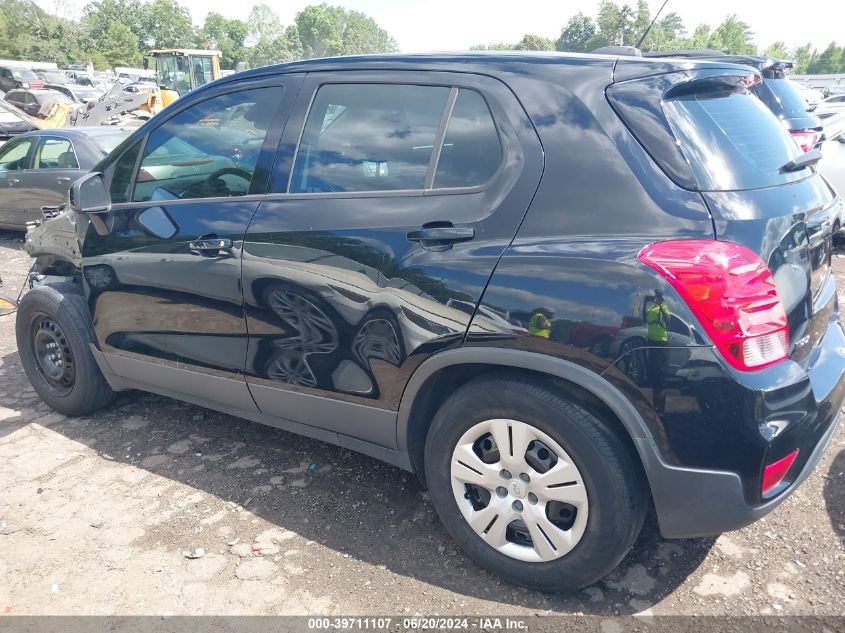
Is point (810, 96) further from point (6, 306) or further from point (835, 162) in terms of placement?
point (6, 306)

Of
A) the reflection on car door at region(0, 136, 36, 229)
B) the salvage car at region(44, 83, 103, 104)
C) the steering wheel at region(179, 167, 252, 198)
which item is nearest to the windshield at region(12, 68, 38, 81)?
the salvage car at region(44, 83, 103, 104)

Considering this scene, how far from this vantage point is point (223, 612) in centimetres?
252

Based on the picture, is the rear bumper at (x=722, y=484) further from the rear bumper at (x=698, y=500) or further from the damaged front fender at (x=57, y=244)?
the damaged front fender at (x=57, y=244)

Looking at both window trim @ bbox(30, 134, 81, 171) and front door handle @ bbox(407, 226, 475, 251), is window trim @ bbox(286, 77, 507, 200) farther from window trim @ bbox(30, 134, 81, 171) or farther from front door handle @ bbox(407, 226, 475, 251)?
window trim @ bbox(30, 134, 81, 171)

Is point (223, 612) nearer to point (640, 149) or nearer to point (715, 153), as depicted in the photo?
point (640, 149)

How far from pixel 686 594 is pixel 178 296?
2604 mm

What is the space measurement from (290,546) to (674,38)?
108917mm

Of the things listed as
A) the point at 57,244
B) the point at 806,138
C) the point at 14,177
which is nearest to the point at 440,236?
the point at 57,244

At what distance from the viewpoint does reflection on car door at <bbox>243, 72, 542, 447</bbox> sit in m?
2.43

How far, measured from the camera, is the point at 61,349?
13.5ft

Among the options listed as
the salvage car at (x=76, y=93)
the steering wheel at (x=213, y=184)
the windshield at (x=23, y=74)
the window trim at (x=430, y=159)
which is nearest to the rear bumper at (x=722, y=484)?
the window trim at (x=430, y=159)

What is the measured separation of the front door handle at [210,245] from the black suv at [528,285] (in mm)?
15

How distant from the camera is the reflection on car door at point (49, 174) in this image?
8492 mm

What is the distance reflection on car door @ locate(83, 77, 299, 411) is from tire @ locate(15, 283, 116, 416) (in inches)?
9.1
